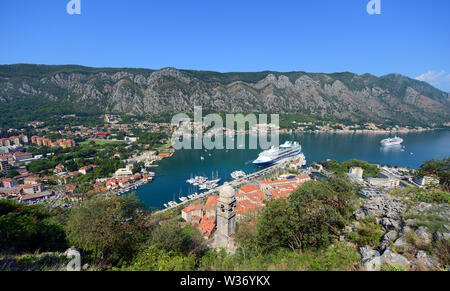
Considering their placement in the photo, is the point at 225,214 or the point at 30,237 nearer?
the point at 30,237

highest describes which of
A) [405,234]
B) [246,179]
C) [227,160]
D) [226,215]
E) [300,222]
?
[405,234]

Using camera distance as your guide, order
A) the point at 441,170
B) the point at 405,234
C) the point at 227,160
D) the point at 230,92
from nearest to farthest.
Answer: the point at 405,234
the point at 441,170
the point at 227,160
the point at 230,92

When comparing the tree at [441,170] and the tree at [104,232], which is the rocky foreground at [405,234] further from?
the tree at [441,170]

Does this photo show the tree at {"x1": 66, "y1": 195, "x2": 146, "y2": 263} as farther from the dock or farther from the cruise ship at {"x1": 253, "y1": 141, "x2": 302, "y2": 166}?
the cruise ship at {"x1": 253, "y1": 141, "x2": 302, "y2": 166}

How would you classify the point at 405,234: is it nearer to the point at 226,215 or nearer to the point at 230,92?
the point at 226,215

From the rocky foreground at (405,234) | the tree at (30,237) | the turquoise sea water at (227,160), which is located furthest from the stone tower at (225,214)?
the turquoise sea water at (227,160)

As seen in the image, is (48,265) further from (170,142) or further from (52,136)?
(52,136)

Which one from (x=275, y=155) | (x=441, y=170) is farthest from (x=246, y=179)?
(x=441, y=170)
